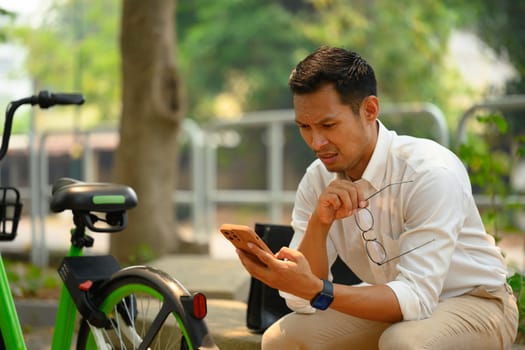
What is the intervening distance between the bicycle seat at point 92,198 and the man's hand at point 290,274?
622mm

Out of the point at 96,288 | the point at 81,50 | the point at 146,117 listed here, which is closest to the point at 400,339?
the point at 96,288

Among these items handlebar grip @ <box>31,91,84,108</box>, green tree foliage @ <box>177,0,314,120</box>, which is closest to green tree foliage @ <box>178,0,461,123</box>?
green tree foliage @ <box>177,0,314,120</box>

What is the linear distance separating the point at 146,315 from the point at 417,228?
3.19ft

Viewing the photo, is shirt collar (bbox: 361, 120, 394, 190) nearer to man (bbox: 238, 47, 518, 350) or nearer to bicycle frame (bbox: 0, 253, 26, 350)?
man (bbox: 238, 47, 518, 350)

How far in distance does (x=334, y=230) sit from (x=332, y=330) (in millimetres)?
325

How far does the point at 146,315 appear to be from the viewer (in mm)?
2936

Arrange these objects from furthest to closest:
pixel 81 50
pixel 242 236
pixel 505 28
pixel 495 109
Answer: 1. pixel 81 50
2. pixel 505 28
3. pixel 495 109
4. pixel 242 236

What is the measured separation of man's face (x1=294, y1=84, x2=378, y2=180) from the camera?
2615 mm

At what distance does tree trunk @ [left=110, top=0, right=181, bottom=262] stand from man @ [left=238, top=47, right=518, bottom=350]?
13.4ft

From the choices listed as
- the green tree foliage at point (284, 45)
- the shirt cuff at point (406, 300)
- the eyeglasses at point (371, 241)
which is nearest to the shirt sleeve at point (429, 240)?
the shirt cuff at point (406, 300)

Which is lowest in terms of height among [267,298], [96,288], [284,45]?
[267,298]

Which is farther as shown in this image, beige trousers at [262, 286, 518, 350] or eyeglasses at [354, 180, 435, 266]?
eyeglasses at [354, 180, 435, 266]

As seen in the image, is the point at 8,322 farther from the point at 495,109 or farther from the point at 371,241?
the point at 495,109

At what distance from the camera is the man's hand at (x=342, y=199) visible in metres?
2.51
